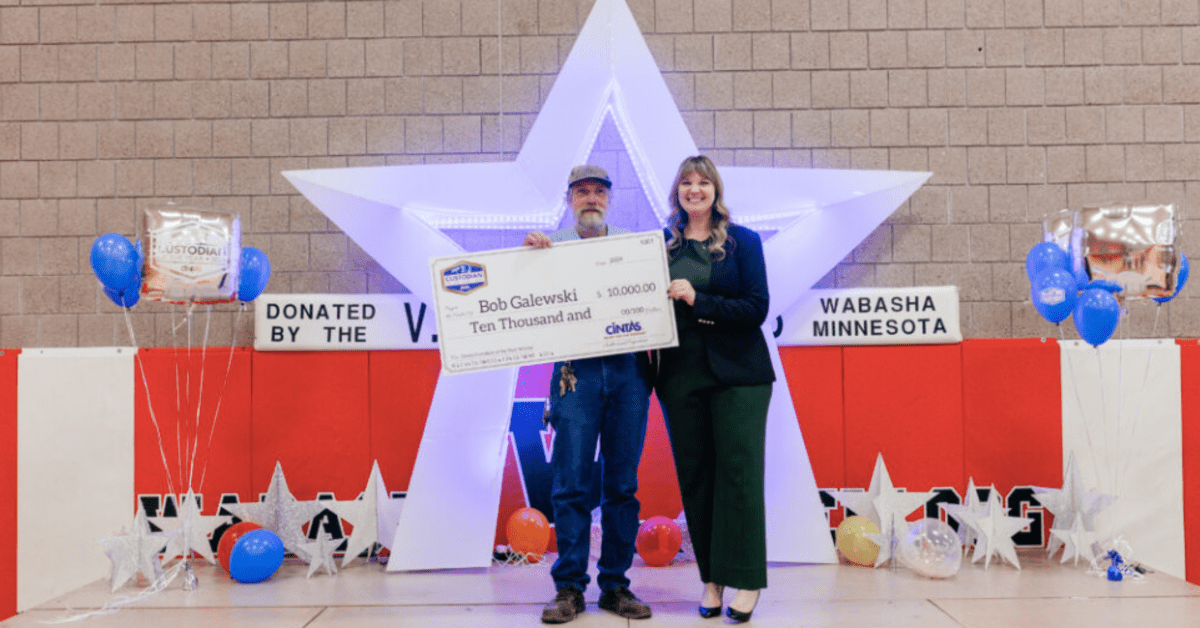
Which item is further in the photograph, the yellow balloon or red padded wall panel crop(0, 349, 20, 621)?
red padded wall panel crop(0, 349, 20, 621)

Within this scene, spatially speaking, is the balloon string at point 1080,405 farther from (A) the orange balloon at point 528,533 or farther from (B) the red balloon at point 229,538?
(B) the red balloon at point 229,538

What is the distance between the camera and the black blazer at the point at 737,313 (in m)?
2.84

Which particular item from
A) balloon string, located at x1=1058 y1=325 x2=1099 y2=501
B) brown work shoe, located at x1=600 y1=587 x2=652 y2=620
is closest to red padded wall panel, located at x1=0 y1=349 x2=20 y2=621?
brown work shoe, located at x1=600 y1=587 x2=652 y2=620

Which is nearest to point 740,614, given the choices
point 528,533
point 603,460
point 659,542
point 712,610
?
point 712,610

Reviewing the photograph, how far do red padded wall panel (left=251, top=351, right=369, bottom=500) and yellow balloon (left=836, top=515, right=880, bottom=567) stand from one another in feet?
7.48

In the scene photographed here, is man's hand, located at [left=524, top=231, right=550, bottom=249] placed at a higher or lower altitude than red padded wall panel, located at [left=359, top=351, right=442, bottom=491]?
higher

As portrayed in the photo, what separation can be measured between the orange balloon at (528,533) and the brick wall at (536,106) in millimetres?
1434

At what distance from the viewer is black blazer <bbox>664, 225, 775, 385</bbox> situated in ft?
9.31

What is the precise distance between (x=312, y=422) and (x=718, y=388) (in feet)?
Answer: 7.23

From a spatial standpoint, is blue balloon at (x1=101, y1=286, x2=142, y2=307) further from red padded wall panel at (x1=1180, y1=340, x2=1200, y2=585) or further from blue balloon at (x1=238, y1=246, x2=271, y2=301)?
red padded wall panel at (x1=1180, y1=340, x2=1200, y2=585)

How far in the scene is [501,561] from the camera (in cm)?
388

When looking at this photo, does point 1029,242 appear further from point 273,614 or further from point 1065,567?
point 273,614

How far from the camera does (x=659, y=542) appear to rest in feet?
12.2

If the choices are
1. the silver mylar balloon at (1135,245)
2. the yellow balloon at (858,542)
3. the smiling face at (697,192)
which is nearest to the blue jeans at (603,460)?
the smiling face at (697,192)
